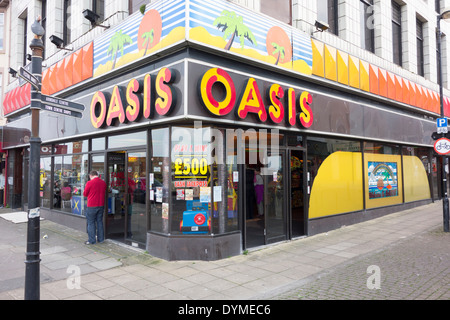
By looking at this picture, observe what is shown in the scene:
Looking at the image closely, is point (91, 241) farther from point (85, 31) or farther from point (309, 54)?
point (309, 54)

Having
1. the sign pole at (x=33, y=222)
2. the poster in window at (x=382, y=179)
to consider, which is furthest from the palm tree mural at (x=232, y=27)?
the poster in window at (x=382, y=179)

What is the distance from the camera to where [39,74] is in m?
4.48

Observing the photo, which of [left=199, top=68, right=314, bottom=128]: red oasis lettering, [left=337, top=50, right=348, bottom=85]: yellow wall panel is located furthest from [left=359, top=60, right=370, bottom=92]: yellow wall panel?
[left=199, top=68, right=314, bottom=128]: red oasis lettering

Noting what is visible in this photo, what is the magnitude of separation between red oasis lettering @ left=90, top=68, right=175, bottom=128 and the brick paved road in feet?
14.0

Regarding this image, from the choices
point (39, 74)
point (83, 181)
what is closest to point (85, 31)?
point (83, 181)

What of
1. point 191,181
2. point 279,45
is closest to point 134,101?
point 191,181

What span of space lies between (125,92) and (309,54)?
16.9 ft

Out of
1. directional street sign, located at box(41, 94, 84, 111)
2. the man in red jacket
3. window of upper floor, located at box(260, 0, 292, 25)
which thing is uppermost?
window of upper floor, located at box(260, 0, 292, 25)

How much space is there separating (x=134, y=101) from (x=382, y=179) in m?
9.86

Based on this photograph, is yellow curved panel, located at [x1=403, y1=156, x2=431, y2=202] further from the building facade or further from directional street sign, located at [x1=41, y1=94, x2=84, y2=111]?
directional street sign, located at [x1=41, y1=94, x2=84, y2=111]

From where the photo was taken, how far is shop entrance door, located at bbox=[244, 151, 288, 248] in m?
8.06

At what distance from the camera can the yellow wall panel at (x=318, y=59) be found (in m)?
9.44

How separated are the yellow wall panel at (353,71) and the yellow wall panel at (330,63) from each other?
0.89 m

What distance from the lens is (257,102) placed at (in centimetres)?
760
